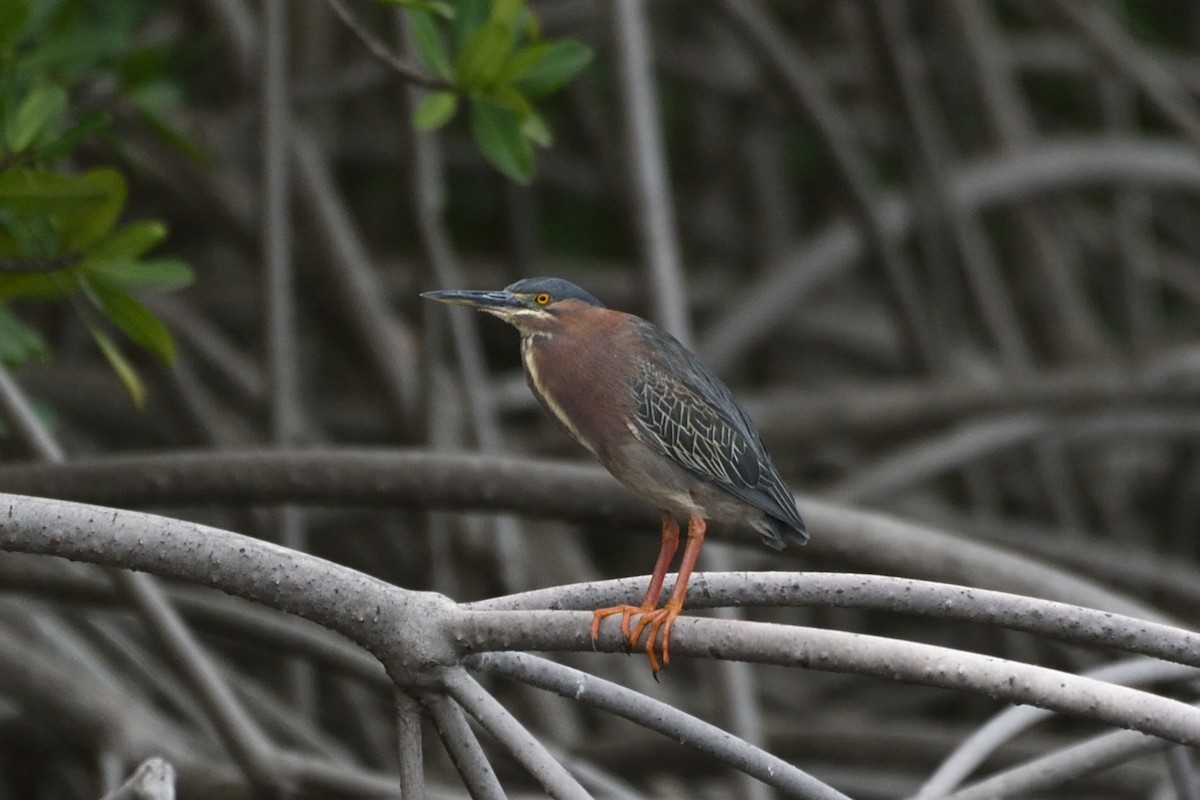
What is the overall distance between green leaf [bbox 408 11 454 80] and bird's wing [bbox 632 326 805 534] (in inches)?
Result: 21.6

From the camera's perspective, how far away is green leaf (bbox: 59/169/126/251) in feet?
6.56

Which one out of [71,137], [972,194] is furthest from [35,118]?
[972,194]

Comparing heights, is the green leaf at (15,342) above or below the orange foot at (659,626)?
above

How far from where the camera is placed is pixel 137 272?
204 cm

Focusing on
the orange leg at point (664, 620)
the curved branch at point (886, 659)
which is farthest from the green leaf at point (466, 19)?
the curved branch at point (886, 659)

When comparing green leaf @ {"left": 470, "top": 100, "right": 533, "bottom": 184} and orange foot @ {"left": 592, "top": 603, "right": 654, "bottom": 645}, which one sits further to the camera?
green leaf @ {"left": 470, "top": 100, "right": 533, "bottom": 184}

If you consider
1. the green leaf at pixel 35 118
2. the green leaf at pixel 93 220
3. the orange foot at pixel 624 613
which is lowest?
the orange foot at pixel 624 613

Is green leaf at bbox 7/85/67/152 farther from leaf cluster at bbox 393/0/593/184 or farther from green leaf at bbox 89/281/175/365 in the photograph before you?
leaf cluster at bbox 393/0/593/184

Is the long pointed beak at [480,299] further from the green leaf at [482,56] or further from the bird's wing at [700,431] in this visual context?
the green leaf at [482,56]

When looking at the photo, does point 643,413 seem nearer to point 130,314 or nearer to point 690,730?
point 690,730

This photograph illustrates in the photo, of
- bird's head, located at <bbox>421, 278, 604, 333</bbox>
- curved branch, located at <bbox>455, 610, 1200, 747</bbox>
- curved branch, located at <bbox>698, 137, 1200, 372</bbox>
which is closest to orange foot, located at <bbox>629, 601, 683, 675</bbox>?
curved branch, located at <bbox>455, 610, 1200, 747</bbox>

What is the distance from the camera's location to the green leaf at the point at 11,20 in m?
2.09

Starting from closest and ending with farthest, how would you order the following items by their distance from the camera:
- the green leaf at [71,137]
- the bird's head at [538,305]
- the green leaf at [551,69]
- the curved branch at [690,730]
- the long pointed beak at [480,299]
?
the curved branch at [690,730] → the long pointed beak at [480,299] → the bird's head at [538,305] → the green leaf at [71,137] → the green leaf at [551,69]

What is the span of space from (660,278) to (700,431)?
48.4 inches
